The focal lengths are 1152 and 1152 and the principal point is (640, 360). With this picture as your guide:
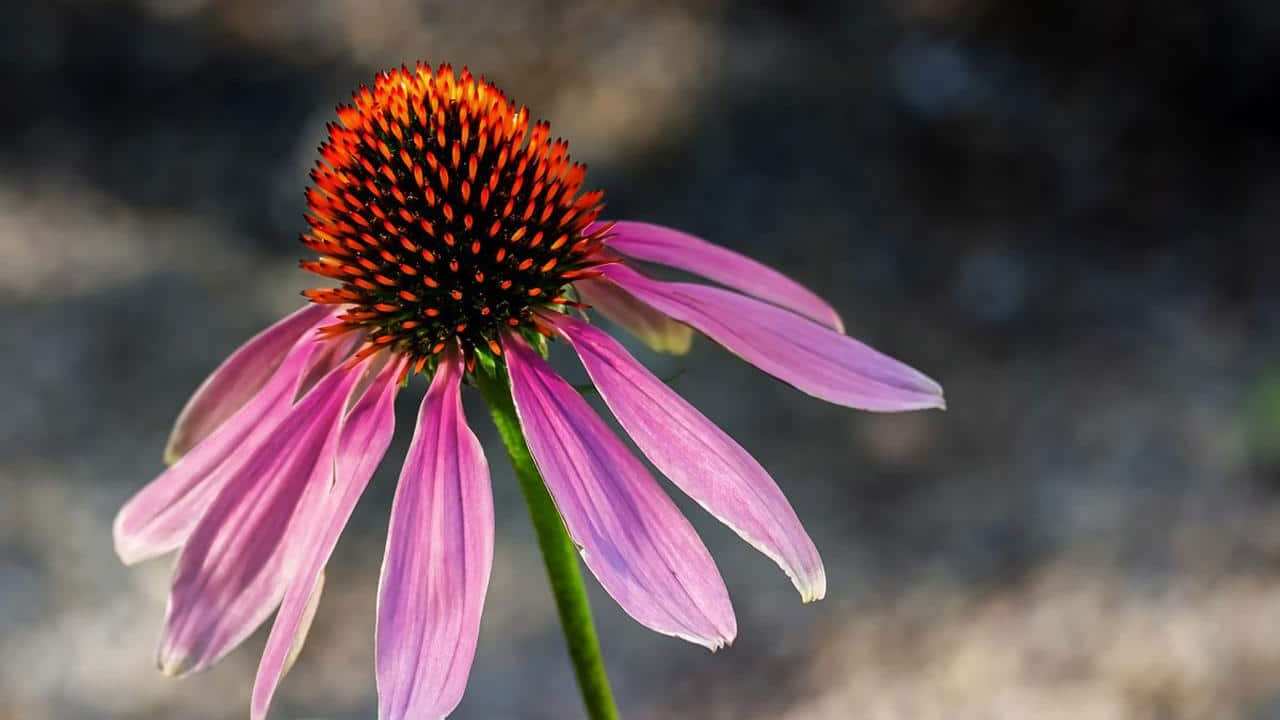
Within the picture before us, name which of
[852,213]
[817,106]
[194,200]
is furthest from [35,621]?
[817,106]

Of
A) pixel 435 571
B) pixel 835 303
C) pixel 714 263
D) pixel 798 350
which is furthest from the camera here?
pixel 835 303

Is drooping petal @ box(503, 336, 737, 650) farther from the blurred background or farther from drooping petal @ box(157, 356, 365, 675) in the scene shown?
the blurred background

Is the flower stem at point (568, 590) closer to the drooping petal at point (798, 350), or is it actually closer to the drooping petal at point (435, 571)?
the drooping petal at point (435, 571)

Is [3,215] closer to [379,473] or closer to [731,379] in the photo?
[379,473]

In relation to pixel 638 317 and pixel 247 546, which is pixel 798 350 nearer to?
pixel 638 317

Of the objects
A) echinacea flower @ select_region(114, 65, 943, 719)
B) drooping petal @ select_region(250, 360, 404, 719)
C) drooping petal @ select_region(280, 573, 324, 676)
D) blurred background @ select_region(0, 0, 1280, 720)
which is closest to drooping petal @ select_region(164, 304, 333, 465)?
echinacea flower @ select_region(114, 65, 943, 719)

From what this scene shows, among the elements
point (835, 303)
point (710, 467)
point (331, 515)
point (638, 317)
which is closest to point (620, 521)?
point (710, 467)
